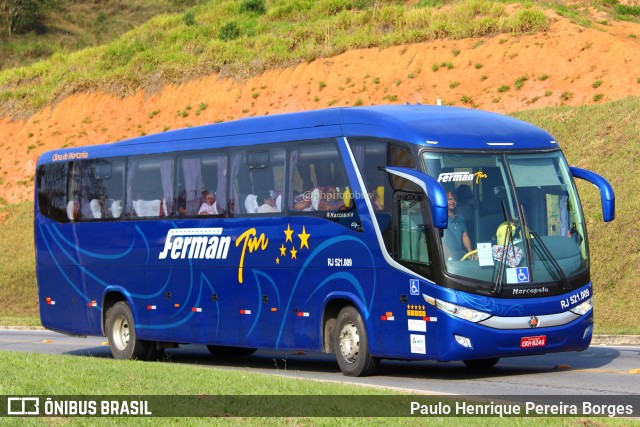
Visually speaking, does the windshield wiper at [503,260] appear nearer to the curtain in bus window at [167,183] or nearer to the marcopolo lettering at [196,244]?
the marcopolo lettering at [196,244]

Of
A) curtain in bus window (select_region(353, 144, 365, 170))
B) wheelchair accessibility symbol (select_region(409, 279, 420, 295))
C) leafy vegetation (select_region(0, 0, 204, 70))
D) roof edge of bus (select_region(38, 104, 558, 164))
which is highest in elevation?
leafy vegetation (select_region(0, 0, 204, 70))

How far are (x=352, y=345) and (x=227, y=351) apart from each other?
5.89 metres

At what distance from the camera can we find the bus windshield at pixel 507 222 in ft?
49.1

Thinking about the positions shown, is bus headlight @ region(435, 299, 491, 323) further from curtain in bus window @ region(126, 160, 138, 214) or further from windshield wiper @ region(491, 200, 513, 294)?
curtain in bus window @ region(126, 160, 138, 214)

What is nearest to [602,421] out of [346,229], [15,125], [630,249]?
[346,229]

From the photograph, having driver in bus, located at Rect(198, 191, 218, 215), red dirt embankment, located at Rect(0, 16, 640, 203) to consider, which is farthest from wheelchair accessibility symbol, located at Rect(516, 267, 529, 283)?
red dirt embankment, located at Rect(0, 16, 640, 203)

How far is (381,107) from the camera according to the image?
17.1m

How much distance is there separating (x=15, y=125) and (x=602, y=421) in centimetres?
5552

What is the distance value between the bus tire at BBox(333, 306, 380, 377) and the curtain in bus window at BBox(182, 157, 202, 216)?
3.99 meters

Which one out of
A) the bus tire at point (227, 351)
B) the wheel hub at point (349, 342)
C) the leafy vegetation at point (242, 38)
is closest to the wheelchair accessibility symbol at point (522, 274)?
the wheel hub at point (349, 342)

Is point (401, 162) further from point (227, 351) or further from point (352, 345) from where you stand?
point (227, 351)

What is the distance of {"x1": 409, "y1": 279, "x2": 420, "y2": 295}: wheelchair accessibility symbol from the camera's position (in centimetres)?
1521

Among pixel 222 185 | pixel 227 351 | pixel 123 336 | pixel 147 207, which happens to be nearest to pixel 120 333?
pixel 123 336

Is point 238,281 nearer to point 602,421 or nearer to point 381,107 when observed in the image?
point 381,107
